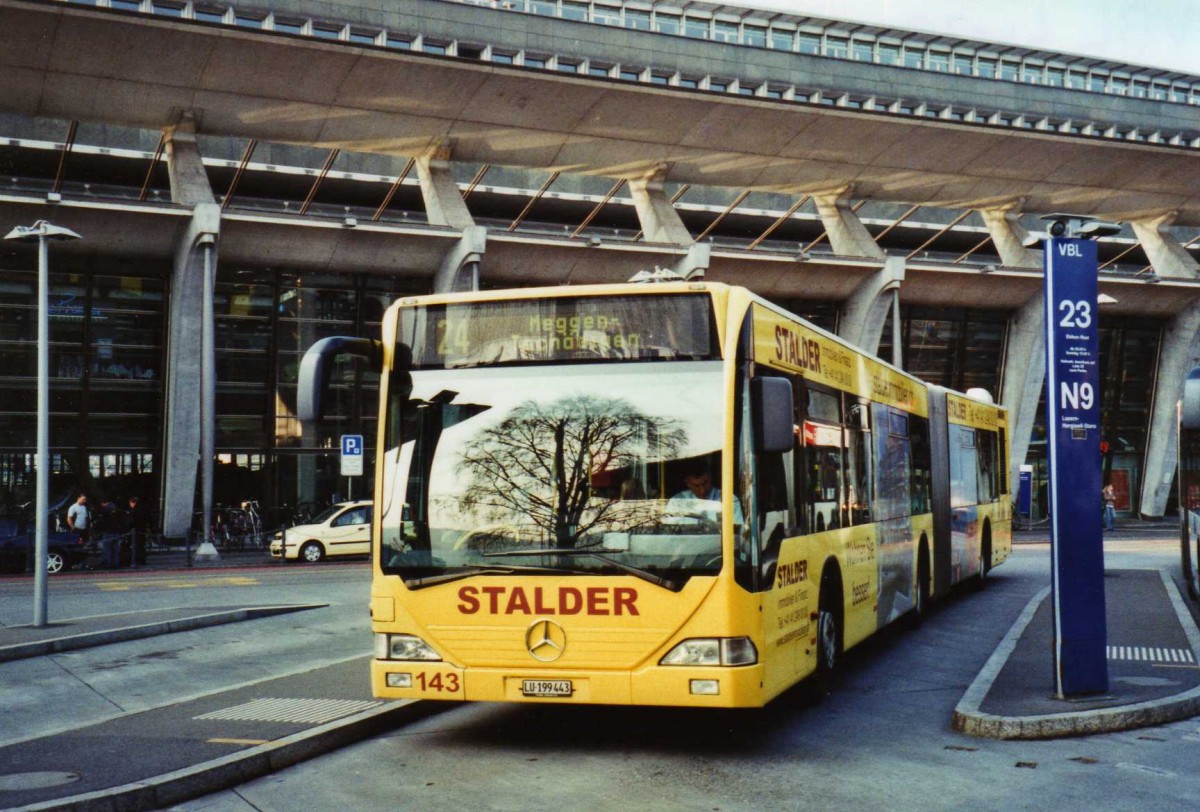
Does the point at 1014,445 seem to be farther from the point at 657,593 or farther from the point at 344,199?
the point at 657,593

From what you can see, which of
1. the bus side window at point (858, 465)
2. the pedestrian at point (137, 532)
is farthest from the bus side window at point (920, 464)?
the pedestrian at point (137, 532)

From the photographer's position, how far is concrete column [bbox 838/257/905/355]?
41.2 metres

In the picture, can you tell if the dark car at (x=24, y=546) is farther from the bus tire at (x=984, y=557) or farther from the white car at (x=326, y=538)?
the bus tire at (x=984, y=557)

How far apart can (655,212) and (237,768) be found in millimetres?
32698

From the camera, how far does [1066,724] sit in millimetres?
8086

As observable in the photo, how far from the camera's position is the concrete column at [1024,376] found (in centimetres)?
4659

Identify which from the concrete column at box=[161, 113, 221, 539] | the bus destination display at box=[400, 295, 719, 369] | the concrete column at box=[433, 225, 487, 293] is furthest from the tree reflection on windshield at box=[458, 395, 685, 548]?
the concrete column at box=[433, 225, 487, 293]

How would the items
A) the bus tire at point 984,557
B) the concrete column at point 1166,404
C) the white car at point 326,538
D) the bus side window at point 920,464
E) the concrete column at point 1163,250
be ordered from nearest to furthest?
1. the bus side window at point 920,464
2. the bus tire at point 984,557
3. the white car at point 326,538
4. the concrete column at point 1163,250
5. the concrete column at point 1166,404

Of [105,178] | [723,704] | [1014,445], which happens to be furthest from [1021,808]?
[1014,445]

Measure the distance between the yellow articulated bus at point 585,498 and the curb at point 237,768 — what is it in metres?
0.60

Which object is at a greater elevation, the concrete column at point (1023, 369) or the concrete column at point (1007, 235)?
the concrete column at point (1007, 235)

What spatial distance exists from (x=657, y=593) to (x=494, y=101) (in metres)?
28.3

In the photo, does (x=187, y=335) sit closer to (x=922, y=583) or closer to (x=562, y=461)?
(x=922, y=583)

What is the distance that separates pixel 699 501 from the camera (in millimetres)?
7234
